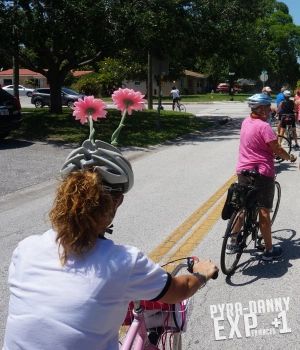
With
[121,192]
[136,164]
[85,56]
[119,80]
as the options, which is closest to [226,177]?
[136,164]

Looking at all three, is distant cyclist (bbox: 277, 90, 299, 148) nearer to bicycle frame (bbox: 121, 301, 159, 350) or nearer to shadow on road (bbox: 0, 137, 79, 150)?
shadow on road (bbox: 0, 137, 79, 150)

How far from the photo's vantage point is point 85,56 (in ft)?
75.4

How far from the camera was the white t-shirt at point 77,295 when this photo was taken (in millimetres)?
2188

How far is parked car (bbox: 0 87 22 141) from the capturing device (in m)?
16.4

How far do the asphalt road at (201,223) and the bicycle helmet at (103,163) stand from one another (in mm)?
506

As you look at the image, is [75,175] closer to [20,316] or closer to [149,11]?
[20,316]

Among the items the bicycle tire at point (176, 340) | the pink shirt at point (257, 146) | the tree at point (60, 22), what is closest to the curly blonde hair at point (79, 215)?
the bicycle tire at point (176, 340)

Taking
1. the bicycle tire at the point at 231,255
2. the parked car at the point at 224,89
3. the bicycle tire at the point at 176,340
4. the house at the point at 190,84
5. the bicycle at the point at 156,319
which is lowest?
the parked car at the point at 224,89

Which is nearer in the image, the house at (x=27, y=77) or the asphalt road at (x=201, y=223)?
the asphalt road at (x=201, y=223)

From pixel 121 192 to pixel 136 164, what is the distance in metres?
11.6

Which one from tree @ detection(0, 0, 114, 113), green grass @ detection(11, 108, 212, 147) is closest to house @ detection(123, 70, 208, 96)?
green grass @ detection(11, 108, 212, 147)

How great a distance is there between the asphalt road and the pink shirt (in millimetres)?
1076

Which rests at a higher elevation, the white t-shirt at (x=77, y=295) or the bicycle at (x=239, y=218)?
the white t-shirt at (x=77, y=295)

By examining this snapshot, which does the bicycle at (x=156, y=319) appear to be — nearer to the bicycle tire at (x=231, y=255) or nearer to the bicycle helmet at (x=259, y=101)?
the bicycle tire at (x=231, y=255)
